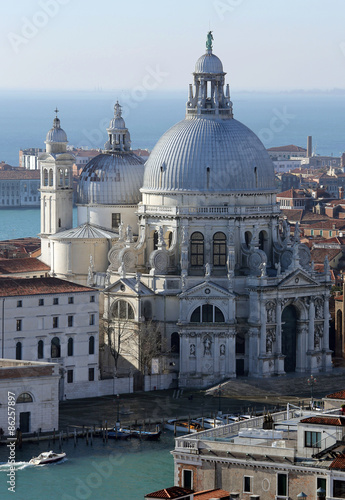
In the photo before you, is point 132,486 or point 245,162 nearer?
point 132,486

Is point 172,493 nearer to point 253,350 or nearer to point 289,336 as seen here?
point 253,350

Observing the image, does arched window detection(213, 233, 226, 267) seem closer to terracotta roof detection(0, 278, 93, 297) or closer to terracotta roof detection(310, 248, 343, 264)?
terracotta roof detection(0, 278, 93, 297)

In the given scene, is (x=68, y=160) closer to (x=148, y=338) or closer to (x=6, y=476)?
(x=148, y=338)

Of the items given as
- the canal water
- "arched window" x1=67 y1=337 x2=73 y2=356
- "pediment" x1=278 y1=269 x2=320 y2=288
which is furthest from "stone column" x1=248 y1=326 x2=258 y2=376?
the canal water

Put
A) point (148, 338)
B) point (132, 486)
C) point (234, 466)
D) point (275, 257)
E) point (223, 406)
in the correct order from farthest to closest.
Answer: point (275, 257)
point (148, 338)
point (223, 406)
point (132, 486)
point (234, 466)

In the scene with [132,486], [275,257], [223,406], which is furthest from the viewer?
[275,257]

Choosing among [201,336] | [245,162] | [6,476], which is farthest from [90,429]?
[245,162]
